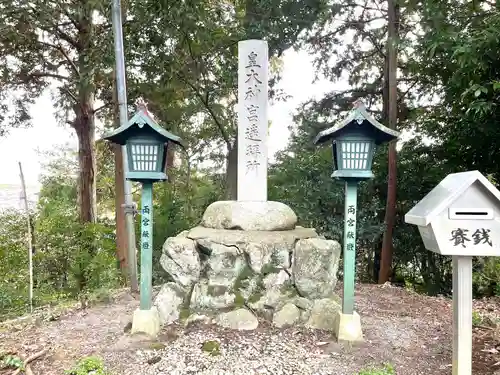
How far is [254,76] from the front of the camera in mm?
4816

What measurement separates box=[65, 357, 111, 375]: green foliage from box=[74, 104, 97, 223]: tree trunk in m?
6.83

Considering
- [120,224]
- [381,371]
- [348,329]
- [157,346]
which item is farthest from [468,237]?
[120,224]

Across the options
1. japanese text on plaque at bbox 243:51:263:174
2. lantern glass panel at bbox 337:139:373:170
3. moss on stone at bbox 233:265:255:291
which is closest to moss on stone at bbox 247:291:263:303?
moss on stone at bbox 233:265:255:291

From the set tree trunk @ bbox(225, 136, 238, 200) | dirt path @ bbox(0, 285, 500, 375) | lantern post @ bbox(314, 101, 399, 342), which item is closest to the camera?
dirt path @ bbox(0, 285, 500, 375)

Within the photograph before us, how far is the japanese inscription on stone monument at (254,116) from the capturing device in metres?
4.80

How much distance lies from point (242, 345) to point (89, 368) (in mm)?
1313

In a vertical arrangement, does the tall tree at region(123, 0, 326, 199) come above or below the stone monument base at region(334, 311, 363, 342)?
Result: above

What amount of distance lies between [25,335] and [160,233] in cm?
517

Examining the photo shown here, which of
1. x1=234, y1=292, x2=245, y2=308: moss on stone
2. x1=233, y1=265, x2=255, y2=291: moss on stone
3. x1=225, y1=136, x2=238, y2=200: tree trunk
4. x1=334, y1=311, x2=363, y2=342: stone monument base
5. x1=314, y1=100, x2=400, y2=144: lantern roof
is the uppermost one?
x1=314, y1=100, x2=400, y2=144: lantern roof

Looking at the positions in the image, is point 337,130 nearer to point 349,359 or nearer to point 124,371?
point 349,359

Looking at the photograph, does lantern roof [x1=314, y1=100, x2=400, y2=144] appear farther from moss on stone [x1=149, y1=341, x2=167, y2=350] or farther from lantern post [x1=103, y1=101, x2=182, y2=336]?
moss on stone [x1=149, y1=341, x2=167, y2=350]

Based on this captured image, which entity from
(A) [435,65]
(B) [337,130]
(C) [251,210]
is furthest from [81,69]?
(A) [435,65]

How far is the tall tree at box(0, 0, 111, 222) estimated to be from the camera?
20.6 ft

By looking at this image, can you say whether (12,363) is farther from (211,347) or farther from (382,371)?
(382,371)
